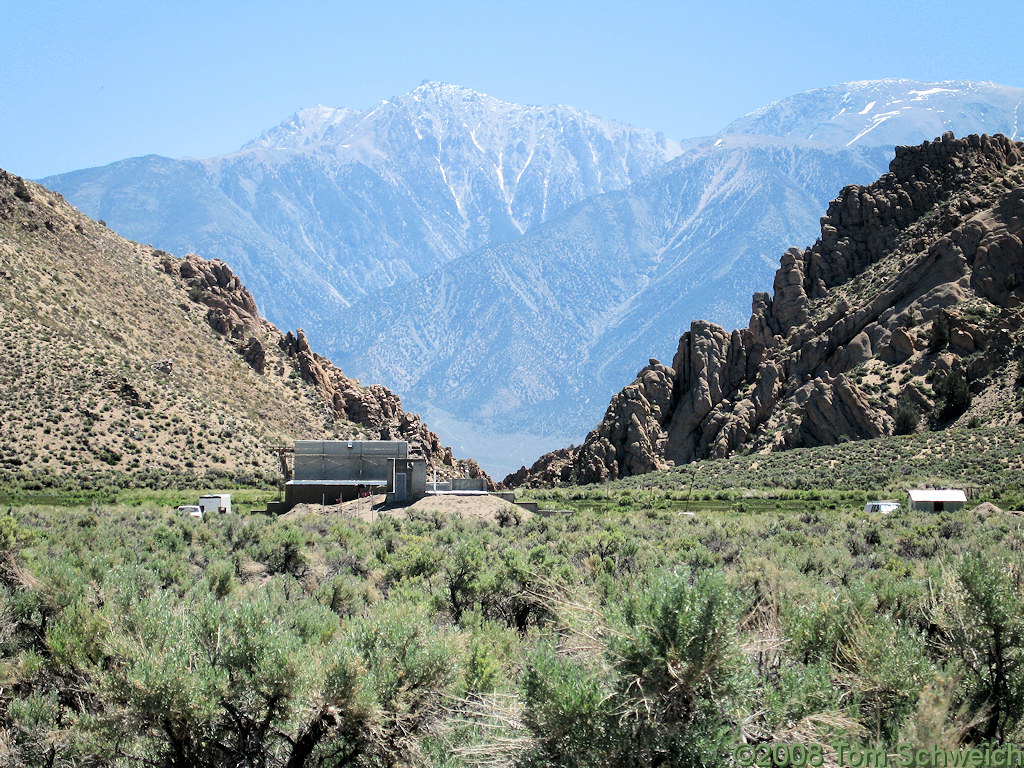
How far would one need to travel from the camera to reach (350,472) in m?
55.1

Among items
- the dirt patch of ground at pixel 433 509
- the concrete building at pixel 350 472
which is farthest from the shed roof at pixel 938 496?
the concrete building at pixel 350 472

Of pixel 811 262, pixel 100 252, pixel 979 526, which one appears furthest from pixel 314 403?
pixel 979 526

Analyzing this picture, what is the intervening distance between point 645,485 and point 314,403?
39.6 meters

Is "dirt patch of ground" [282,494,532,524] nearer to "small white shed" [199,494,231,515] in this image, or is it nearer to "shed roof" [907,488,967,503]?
"small white shed" [199,494,231,515]

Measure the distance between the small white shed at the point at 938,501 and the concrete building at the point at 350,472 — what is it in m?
24.6

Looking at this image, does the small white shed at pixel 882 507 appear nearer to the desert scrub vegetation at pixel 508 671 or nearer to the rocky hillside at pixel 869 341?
the rocky hillside at pixel 869 341

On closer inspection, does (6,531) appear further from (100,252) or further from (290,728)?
(100,252)

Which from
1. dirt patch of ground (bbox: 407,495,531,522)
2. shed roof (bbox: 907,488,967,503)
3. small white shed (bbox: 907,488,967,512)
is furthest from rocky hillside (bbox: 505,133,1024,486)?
dirt patch of ground (bbox: 407,495,531,522)

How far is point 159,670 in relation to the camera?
11.0m

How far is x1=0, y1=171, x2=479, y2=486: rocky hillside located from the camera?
221ft

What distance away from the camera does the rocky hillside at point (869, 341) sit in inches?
2795

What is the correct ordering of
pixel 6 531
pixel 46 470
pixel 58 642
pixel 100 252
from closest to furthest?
pixel 58 642, pixel 6 531, pixel 46 470, pixel 100 252

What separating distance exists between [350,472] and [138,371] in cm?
3127

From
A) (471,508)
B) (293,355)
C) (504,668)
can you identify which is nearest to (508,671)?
(504,668)
